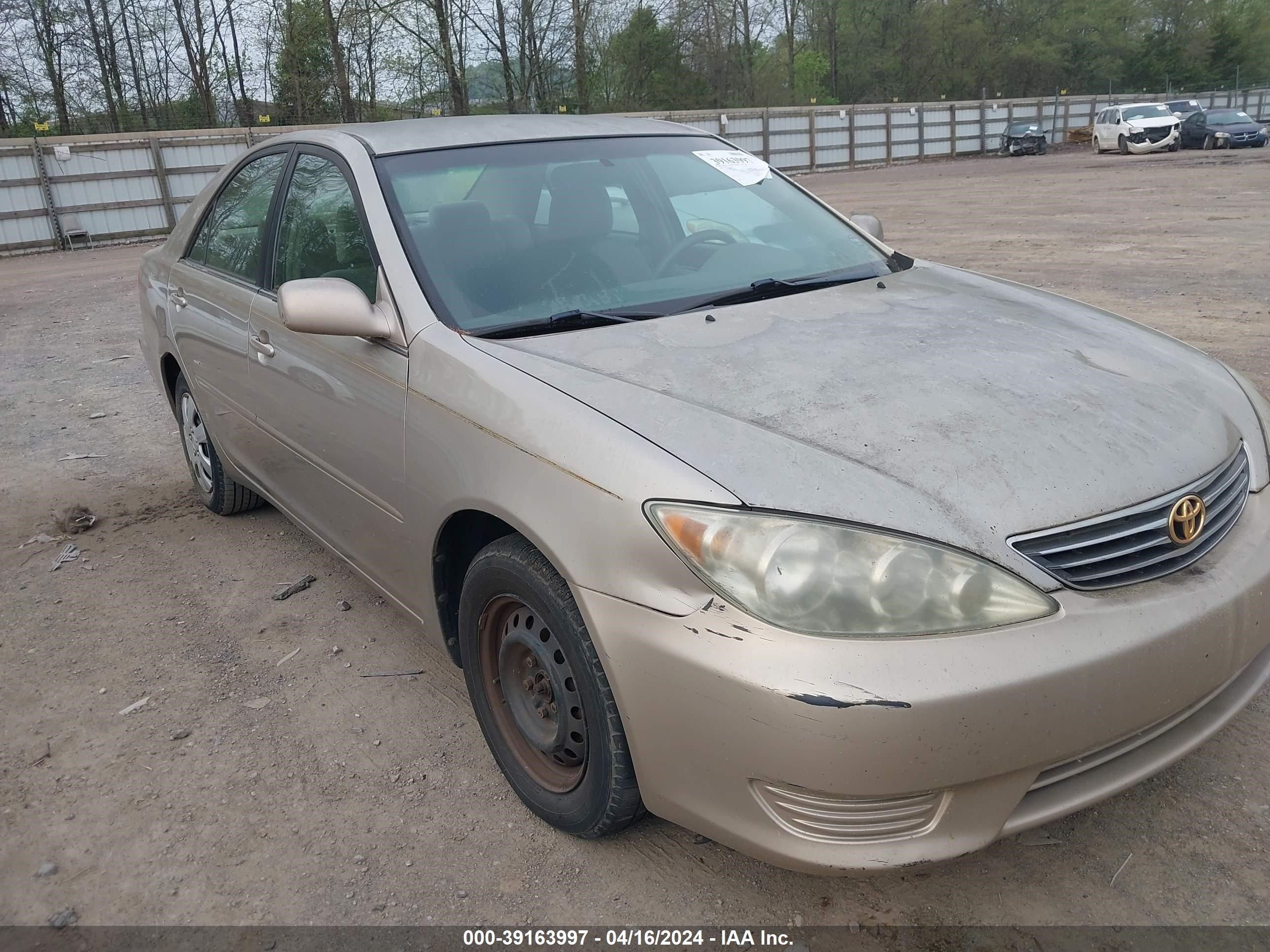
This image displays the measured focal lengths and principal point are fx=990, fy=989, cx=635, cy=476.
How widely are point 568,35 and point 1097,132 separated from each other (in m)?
19.9

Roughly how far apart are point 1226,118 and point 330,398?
121 feet

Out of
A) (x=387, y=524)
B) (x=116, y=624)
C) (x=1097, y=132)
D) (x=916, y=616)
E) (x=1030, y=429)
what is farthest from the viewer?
(x=1097, y=132)

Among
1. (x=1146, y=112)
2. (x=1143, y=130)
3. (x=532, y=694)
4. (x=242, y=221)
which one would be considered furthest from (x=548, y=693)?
(x=1146, y=112)

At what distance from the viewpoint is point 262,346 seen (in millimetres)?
3330

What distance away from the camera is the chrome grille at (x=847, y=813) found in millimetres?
1737

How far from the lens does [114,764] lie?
8.99 feet

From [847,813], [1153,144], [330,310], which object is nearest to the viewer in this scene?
[847,813]

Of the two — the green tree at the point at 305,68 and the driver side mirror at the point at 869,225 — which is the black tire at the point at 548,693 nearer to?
the driver side mirror at the point at 869,225

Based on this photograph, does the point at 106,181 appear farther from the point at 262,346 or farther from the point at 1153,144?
the point at 1153,144

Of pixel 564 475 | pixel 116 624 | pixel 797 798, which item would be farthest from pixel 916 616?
pixel 116 624

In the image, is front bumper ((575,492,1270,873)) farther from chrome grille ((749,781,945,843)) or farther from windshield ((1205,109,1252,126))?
windshield ((1205,109,1252,126))

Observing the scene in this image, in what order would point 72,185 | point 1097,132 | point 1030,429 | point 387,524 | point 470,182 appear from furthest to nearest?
point 1097,132 < point 72,185 < point 470,182 < point 387,524 < point 1030,429

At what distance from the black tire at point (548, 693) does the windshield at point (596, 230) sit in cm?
69

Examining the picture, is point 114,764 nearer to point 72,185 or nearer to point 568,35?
point 72,185
